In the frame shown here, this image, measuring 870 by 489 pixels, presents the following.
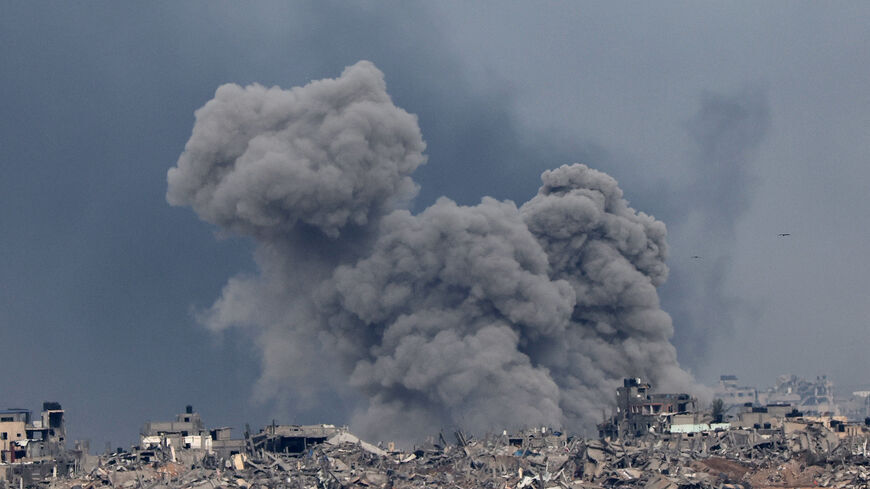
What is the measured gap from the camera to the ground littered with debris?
65688 millimetres

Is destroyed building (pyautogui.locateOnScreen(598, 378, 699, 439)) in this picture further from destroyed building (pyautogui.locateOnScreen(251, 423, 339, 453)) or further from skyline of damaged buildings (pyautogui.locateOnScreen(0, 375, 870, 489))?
destroyed building (pyautogui.locateOnScreen(251, 423, 339, 453))

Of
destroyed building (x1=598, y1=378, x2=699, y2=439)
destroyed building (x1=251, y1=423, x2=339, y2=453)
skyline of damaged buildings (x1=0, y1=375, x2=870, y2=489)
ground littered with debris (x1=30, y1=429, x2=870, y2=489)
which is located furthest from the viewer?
destroyed building (x1=598, y1=378, x2=699, y2=439)

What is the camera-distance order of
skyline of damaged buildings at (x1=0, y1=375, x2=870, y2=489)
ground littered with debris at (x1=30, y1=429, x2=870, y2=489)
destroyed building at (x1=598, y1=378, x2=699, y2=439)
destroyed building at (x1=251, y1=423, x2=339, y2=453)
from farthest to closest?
destroyed building at (x1=598, y1=378, x2=699, y2=439)
destroyed building at (x1=251, y1=423, x2=339, y2=453)
skyline of damaged buildings at (x1=0, y1=375, x2=870, y2=489)
ground littered with debris at (x1=30, y1=429, x2=870, y2=489)

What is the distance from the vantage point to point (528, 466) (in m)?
71.8

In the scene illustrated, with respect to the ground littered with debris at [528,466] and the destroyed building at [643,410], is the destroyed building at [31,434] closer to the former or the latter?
the ground littered with debris at [528,466]

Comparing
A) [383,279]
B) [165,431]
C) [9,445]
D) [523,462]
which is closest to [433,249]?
[383,279]

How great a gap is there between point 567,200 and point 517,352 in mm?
12598

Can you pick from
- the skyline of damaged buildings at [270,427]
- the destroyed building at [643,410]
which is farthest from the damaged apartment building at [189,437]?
the destroyed building at [643,410]

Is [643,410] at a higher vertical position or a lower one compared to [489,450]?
higher

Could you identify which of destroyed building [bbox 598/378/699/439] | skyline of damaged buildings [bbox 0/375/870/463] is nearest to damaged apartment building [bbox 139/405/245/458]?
skyline of damaged buildings [bbox 0/375/870/463]

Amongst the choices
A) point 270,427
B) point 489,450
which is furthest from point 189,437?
point 489,450

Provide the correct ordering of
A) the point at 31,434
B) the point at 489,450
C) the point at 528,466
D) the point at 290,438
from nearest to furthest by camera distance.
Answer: the point at 528,466 → the point at 489,450 → the point at 290,438 → the point at 31,434

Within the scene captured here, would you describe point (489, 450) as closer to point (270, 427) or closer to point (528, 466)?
point (528, 466)

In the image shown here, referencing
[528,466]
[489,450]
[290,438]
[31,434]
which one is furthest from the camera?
[31,434]
